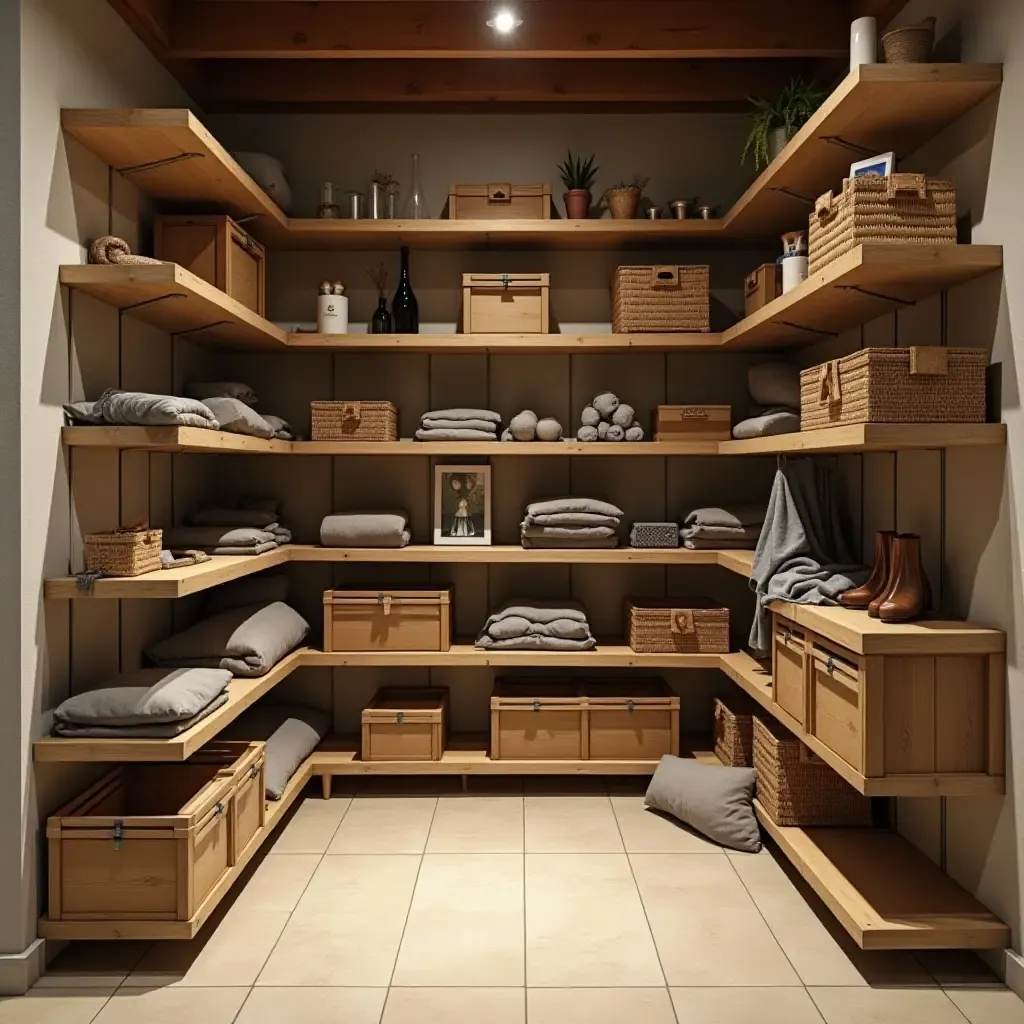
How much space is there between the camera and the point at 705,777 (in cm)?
335

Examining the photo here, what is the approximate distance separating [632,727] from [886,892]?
134 centimetres

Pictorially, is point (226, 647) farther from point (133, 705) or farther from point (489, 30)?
point (489, 30)

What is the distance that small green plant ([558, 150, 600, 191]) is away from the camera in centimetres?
392

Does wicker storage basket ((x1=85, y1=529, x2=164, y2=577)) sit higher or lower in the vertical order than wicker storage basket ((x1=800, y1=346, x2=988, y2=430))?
lower

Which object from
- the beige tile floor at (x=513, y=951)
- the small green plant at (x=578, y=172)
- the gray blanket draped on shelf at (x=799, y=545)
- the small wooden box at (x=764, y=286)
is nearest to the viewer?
the beige tile floor at (x=513, y=951)

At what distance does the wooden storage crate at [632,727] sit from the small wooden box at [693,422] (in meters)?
1.11

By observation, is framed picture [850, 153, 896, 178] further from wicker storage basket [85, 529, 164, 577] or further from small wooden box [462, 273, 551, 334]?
wicker storage basket [85, 529, 164, 577]

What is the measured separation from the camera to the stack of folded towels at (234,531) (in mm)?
3260

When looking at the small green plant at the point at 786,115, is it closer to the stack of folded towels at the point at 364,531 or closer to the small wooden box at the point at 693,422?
the small wooden box at the point at 693,422

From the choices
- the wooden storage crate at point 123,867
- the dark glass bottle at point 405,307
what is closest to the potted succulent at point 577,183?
the dark glass bottle at point 405,307

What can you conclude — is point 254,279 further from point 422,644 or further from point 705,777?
point 705,777

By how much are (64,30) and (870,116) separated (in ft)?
7.64

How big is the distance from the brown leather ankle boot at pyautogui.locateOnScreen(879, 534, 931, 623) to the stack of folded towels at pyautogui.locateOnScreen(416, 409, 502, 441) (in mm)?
1802

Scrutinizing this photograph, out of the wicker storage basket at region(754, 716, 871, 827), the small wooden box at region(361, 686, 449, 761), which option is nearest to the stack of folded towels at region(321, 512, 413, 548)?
the small wooden box at region(361, 686, 449, 761)
